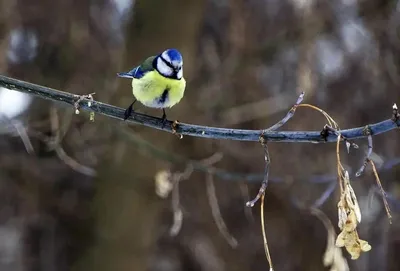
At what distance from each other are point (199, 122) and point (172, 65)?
187 centimetres

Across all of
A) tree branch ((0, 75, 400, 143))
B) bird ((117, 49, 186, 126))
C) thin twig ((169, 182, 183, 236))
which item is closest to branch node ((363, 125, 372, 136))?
tree branch ((0, 75, 400, 143))

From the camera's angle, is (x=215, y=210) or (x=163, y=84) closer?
(x=163, y=84)

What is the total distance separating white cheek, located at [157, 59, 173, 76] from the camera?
1.76m

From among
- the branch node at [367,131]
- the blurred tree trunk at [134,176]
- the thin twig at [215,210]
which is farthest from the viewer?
the blurred tree trunk at [134,176]

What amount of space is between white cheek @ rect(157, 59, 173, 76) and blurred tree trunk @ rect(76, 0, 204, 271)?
1.50 metres

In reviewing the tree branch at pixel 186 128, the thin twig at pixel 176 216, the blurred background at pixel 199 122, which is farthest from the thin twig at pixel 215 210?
the tree branch at pixel 186 128

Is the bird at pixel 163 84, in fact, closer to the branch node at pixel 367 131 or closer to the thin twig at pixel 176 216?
the thin twig at pixel 176 216

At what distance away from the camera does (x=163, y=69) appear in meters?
1.78

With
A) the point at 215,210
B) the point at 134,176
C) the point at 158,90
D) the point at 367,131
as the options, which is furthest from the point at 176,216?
the point at 367,131

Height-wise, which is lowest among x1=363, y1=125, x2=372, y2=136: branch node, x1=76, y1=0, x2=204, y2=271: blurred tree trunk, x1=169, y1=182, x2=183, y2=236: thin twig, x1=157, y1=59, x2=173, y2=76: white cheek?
x1=363, y1=125, x2=372, y2=136: branch node

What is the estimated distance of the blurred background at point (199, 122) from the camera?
11.1 ft

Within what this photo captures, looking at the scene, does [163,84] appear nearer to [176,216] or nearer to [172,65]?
[172,65]

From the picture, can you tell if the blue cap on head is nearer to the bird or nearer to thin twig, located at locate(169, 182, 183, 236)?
the bird

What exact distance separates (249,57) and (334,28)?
0.64m
